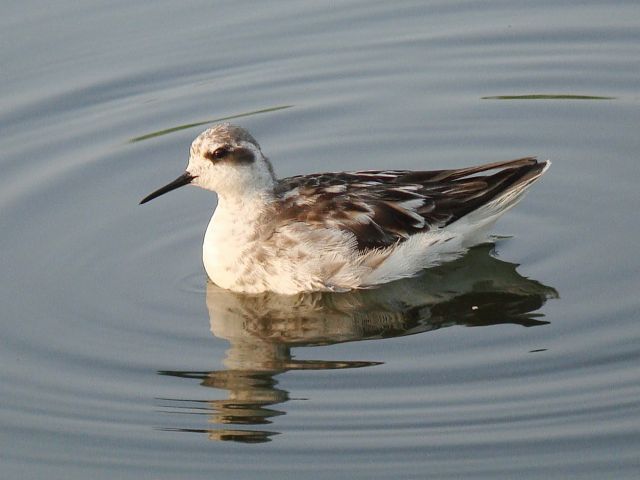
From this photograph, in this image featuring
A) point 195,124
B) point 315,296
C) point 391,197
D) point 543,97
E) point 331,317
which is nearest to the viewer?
point 331,317

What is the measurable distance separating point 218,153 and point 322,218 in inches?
48.4

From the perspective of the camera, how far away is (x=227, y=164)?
13758 mm

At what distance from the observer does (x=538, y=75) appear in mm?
17906

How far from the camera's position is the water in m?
10.9

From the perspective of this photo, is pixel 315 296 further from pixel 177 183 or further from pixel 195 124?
pixel 195 124

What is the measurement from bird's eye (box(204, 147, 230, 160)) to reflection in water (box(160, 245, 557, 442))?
54.3 inches

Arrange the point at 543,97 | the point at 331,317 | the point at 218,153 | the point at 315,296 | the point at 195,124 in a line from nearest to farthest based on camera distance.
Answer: the point at 331,317 → the point at 218,153 → the point at 315,296 → the point at 195,124 → the point at 543,97

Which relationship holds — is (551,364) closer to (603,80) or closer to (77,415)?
(77,415)

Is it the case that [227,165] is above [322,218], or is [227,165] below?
above

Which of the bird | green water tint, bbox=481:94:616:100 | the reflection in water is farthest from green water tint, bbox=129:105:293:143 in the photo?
the reflection in water

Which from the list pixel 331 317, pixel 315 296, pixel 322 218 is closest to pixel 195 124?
pixel 322 218

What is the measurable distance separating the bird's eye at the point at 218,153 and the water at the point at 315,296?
4.43ft

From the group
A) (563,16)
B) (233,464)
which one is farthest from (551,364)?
(563,16)

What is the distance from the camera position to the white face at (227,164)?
13.7 m
